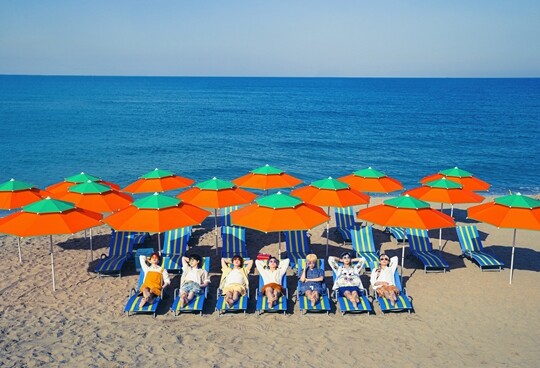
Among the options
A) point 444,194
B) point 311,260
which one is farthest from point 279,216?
point 444,194

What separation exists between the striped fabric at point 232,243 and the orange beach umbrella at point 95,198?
271 centimetres

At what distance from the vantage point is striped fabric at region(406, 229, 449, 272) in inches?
448

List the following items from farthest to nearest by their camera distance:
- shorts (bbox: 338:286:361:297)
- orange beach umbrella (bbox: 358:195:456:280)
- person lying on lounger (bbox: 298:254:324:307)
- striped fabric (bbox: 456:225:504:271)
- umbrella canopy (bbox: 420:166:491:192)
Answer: umbrella canopy (bbox: 420:166:491:192)
striped fabric (bbox: 456:225:504:271)
orange beach umbrella (bbox: 358:195:456:280)
shorts (bbox: 338:286:361:297)
person lying on lounger (bbox: 298:254:324:307)

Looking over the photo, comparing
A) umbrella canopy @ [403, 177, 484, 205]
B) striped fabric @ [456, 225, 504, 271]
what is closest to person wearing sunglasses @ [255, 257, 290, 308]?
umbrella canopy @ [403, 177, 484, 205]

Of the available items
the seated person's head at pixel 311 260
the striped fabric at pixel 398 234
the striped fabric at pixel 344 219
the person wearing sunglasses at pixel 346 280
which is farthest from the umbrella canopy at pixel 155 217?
the striped fabric at pixel 398 234

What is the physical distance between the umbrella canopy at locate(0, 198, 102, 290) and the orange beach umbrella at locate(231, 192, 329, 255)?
3.17 meters

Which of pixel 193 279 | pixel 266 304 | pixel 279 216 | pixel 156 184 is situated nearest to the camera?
pixel 266 304

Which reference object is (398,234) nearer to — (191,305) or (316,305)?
(316,305)

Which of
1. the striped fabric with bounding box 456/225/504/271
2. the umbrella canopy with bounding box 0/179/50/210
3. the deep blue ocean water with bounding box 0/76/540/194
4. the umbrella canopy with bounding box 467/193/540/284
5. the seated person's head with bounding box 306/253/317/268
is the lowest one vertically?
the deep blue ocean water with bounding box 0/76/540/194

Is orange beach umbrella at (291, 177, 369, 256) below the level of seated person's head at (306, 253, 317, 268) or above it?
above

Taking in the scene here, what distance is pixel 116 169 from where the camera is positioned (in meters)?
31.1

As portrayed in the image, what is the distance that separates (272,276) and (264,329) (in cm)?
120

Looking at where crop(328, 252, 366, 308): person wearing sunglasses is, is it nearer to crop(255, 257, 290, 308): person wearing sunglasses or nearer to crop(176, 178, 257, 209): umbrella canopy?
crop(255, 257, 290, 308): person wearing sunglasses

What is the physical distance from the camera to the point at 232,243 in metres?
12.0
